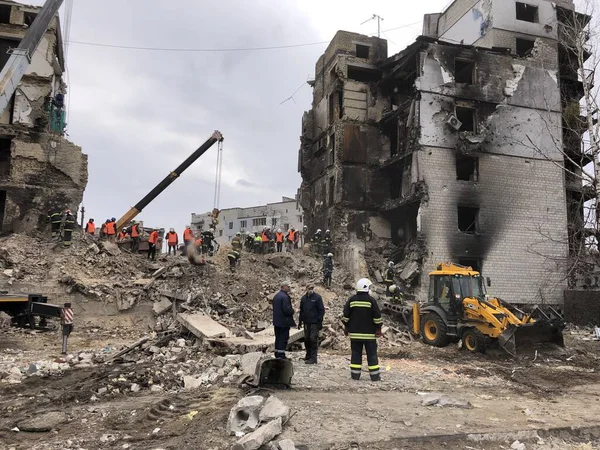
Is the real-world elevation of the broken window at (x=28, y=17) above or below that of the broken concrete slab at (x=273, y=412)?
above

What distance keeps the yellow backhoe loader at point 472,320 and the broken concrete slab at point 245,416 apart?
7624 mm

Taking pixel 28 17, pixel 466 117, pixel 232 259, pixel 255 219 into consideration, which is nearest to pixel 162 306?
pixel 232 259

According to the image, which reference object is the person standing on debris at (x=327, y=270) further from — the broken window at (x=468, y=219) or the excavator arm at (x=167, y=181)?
the excavator arm at (x=167, y=181)

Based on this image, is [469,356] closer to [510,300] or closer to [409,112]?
[510,300]

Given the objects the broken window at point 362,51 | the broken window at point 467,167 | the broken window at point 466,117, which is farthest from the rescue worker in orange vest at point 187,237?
the broken window at point 362,51

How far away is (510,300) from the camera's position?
2212cm

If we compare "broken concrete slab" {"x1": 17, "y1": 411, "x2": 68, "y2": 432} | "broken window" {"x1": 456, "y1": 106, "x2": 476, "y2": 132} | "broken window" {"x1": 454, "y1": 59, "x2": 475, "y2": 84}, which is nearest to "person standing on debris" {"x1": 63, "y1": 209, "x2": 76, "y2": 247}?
"broken concrete slab" {"x1": 17, "y1": 411, "x2": 68, "y2": 432}

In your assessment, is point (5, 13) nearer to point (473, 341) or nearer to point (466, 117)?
point (466, 117)

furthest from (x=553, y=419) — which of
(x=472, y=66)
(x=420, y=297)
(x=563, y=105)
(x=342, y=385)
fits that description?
(x=563, y=105)

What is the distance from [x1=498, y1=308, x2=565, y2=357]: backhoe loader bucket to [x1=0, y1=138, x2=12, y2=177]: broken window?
2219cm

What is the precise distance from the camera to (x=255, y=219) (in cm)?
6462

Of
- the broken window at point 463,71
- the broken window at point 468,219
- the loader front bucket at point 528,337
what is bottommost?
the loader front bucket at point 528,337

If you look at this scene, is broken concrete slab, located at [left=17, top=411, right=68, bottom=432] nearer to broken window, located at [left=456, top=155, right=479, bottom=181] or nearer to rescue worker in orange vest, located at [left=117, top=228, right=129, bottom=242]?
rescue worker in orange vest, located at [left=117, top=228, right=129, bottom=242]

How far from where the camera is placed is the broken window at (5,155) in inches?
869
